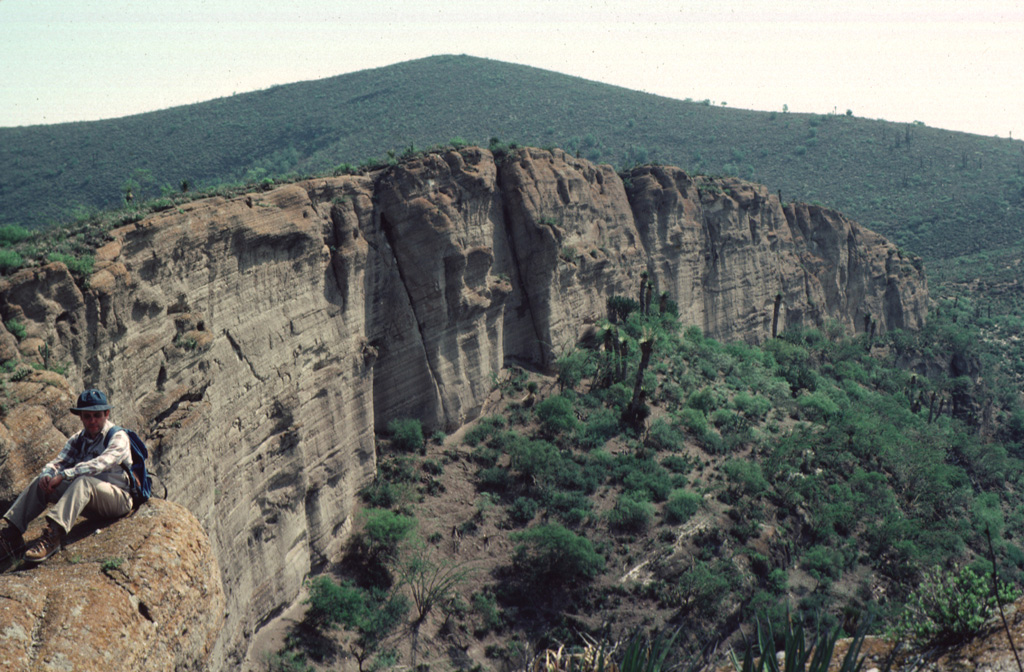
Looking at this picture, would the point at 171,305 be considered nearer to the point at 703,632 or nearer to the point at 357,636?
the point at 357,636

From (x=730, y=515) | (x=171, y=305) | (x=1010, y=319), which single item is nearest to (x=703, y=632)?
Result: (x=730, y=515)

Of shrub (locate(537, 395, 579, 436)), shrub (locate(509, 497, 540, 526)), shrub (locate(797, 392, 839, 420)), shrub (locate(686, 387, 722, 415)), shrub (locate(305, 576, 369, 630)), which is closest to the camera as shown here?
shrub (locate(305, 576, 369, 630))

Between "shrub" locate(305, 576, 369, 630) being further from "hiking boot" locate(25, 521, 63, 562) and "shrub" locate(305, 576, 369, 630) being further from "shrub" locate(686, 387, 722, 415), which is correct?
"shrub" locate(686, 387, 722, 415)

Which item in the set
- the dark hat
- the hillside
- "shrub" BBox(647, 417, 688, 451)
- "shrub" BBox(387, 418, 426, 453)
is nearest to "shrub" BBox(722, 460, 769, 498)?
"shrub" BBox(647, 417, 688, 451)

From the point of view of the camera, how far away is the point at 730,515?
99.4 feet

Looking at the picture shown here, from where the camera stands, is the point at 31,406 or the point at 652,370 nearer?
the point at 31,406

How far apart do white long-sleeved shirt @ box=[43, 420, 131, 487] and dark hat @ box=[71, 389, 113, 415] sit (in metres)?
0.25

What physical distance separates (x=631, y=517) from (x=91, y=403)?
78.7 feet

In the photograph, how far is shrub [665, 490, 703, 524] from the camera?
29.0m

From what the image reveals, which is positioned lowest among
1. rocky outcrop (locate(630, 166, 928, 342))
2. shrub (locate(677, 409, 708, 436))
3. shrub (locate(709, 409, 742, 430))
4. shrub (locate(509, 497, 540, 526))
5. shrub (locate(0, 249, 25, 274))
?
shrub (locate(509, 497, 540, 526))

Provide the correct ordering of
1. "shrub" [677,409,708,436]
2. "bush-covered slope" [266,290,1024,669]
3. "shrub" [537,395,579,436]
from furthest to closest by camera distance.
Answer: "shrub" [677,409,708,436] → "shrub" [537,395,579,436] → "bush-covered slope" [266,290,1024,669]

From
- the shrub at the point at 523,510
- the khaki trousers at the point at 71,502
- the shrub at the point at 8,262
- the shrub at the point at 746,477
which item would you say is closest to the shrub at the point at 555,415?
the shrub at the point at 523,510

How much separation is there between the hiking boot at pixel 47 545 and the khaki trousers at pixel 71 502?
82 mm

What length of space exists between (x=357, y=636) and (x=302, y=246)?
11.9 m
